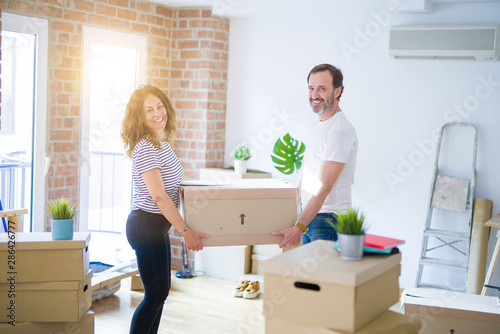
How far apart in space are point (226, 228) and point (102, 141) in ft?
8.80

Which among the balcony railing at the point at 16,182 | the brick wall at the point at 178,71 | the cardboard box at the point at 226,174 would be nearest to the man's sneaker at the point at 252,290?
the cardboard box at the point at 226,174

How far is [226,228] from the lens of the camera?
2711 mm

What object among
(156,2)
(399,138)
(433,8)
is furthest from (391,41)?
(156,2)

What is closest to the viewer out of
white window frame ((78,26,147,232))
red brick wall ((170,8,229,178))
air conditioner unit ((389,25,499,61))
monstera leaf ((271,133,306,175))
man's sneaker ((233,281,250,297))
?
air conditioner unit ((389,25,499,61))

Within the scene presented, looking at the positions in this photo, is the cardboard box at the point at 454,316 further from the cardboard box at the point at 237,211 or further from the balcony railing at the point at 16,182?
→ the balcony railing at the point at 16,182

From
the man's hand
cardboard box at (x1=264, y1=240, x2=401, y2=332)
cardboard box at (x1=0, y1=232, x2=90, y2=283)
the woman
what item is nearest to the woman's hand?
the woman

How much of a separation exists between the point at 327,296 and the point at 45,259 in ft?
4.65

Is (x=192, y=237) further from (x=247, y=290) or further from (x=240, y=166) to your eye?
(x=240, y=166)

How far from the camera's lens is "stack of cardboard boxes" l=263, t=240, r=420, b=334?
6.10 ft

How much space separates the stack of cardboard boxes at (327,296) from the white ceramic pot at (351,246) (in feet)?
0.08

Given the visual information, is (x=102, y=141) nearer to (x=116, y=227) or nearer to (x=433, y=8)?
(x=116, y=227)

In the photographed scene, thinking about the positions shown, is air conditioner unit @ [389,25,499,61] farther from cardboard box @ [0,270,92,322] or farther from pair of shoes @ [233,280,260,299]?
cardboard box @ [0,270,92,322]

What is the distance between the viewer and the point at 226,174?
16.7 feet

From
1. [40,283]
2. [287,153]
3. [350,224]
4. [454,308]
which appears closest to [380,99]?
[287,153]
